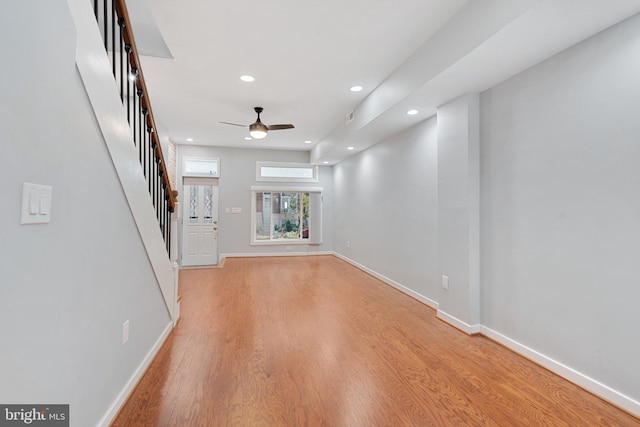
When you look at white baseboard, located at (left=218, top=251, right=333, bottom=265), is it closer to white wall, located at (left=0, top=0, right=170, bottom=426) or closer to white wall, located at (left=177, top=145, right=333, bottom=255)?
white wall, located at (left=177, top=145, right=333, bottom=255)

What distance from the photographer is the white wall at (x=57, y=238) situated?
0.95 m

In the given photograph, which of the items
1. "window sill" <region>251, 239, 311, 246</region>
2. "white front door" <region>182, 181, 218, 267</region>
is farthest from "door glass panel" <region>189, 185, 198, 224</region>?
"window sill" <region>251, 239, 311, 246</region>

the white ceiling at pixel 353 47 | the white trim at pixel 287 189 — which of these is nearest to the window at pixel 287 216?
the white trim at pixel 287 189

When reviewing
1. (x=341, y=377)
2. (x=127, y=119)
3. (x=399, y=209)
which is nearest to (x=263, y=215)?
(x=399, y=209)

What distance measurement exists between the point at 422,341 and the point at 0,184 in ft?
9.81

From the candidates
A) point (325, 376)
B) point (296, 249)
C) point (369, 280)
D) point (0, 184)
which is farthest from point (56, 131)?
point (296, 249)

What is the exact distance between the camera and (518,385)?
208cm

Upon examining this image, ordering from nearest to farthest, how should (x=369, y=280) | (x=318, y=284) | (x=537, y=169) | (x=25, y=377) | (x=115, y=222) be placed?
(x=25, y=377), (x=115, y=222), (x=537, y=169), (x=318, y=284), (x=369, y=280)

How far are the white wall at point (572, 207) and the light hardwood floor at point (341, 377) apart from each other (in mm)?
355

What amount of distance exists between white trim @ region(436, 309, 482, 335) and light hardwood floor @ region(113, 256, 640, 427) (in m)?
0.08

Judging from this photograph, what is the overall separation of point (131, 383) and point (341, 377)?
1.43m

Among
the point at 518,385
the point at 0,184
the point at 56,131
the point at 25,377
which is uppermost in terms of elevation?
the point at 56,131

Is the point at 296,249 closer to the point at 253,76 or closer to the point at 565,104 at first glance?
the point at 253,76

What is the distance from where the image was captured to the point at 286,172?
7.79m
